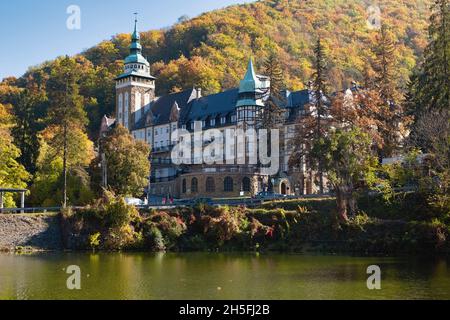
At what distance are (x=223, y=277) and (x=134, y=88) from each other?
241 ft

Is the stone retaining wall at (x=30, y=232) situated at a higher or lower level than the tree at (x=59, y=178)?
lower

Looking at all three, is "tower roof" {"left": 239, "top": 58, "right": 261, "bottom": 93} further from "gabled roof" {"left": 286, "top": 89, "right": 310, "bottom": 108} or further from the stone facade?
"gabled roof" {"left": 286, "top": 89, "right": 310, "bottom": 108}

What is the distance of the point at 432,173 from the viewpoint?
54000 mm

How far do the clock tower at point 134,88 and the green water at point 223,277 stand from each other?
5960 cm

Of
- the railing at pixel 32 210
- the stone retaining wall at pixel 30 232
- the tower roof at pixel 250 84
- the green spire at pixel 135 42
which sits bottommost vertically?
the stone retaining wall at pixel 30 232

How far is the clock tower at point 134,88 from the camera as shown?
104m

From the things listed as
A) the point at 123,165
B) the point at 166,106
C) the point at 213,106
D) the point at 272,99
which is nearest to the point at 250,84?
the point at 213,106

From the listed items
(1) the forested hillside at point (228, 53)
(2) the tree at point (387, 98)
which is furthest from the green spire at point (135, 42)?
(2) the tree at point (387, 98)

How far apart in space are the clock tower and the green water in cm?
5960

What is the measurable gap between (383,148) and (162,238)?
86.0 ft

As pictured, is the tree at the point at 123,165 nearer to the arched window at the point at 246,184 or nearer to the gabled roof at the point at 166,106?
the arched window at the point at 246,184

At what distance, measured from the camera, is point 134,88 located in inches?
4090

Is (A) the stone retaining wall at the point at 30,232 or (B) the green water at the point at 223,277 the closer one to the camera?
(B) the green water at the point at 223,277
